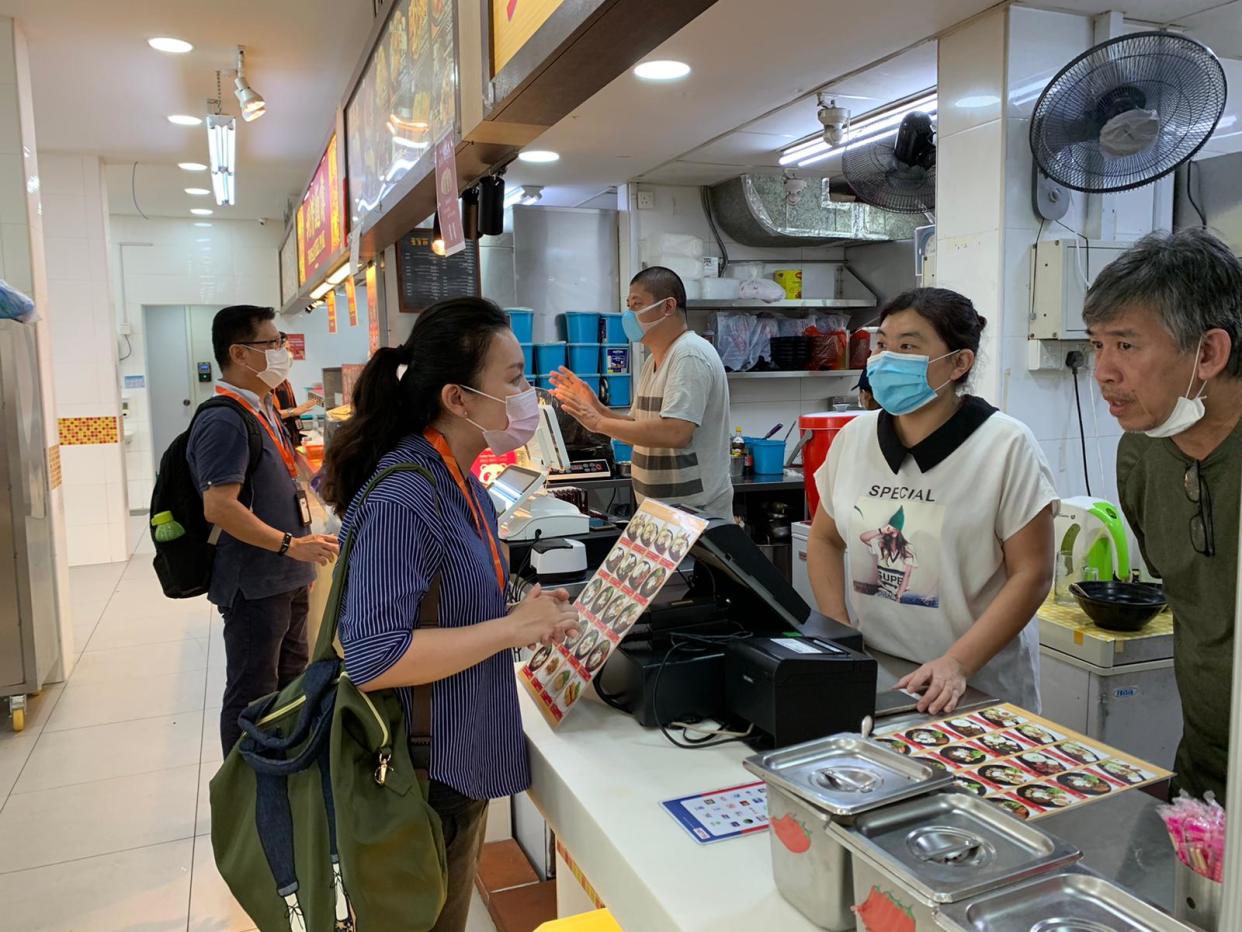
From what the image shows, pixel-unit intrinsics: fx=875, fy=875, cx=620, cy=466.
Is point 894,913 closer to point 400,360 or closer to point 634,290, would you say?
point 400,360

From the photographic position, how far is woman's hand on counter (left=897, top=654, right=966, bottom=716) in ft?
5.16

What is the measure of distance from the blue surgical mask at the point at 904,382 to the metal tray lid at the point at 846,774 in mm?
1018

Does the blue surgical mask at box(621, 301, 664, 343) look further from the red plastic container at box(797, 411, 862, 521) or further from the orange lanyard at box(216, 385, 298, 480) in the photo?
the orange lanyard at box(216, 385, 298, 480)

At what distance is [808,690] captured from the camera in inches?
55.4

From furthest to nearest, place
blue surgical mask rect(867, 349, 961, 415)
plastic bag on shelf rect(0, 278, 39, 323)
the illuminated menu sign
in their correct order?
the illuminated menu sign < plastic bag on shelf rect(0, 278, 39, 323) < blue surgical mask rect(867, 349, 961, 415)

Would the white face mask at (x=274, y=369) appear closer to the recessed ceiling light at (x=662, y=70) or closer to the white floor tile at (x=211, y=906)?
the white floor tile at (x=211, y=906)

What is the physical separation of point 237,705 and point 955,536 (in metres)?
2.50

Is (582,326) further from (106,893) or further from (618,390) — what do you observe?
(106,893)

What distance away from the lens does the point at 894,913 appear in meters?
0.86

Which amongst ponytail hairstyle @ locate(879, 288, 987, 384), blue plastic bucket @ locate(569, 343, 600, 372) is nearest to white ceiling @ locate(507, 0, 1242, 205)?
blue plastic bucket @ locate(569, 343, 600, 372)

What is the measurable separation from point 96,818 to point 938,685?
10.9 feet

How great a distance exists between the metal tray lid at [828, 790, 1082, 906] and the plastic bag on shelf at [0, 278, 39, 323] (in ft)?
15.4

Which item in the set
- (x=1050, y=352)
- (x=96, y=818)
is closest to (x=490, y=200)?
(x=1050, y=352)

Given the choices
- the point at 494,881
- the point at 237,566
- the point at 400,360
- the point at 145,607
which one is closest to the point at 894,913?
the point at 400,360
